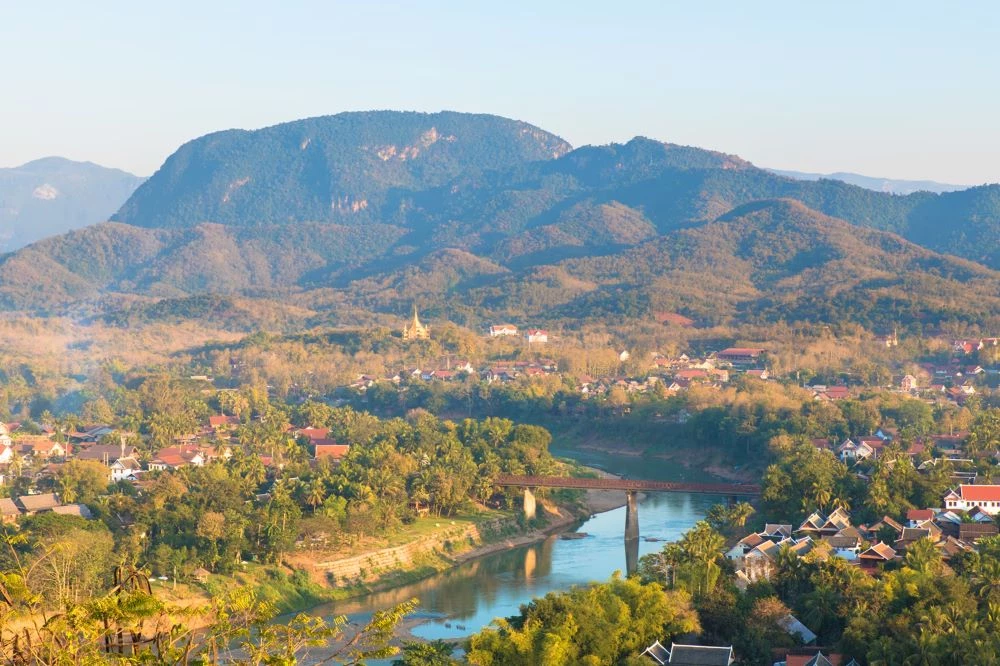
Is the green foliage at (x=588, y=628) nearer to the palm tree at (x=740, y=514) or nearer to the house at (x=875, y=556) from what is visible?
the house at (x=875, y=556)

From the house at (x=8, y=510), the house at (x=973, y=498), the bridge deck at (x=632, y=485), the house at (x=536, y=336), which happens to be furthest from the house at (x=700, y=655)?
the house at (x=536, y=336)

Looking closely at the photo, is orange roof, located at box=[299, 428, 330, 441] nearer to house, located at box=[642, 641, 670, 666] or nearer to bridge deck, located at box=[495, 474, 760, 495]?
bridge deck, located at box=[495, 474, 760, 495]

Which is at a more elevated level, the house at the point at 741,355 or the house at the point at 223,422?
the house at the point at 741,355

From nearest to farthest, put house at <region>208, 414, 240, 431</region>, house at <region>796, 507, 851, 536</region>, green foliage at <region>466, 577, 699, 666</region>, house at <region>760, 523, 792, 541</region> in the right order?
green foliage at <region>466, 577, 699, 666</region>, house at <region>760, 523, 792, 541</region>, house at <region>796, 507, 851, 536</region>, house at <region>208, 414, 240, 431</region>

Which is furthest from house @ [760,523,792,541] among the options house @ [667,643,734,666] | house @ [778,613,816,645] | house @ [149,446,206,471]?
house @ [149,446,206,471]

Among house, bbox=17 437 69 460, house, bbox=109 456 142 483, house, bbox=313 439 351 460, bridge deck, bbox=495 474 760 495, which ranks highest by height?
bridge deck, bbox=495 474 760 495

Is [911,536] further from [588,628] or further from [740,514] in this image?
[588,628]

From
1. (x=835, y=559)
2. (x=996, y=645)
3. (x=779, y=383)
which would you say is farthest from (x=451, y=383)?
(x=996, y=645)

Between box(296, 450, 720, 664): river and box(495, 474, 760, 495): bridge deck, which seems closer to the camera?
box(296, 450, 720, 664): river
